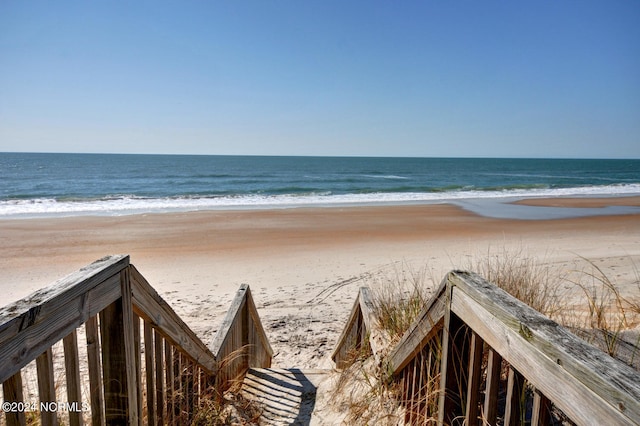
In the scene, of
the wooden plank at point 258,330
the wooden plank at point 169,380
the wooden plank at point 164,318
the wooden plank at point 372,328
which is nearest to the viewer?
the wooden plank at point 164,318

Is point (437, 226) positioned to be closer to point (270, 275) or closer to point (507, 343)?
point (270, 275)

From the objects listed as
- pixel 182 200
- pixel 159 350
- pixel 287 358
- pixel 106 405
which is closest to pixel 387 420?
pixel 159 350

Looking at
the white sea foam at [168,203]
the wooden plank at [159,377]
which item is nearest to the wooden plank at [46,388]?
the wooden plank at [159,377]

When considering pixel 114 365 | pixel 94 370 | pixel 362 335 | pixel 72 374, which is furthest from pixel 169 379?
pixel 362 335

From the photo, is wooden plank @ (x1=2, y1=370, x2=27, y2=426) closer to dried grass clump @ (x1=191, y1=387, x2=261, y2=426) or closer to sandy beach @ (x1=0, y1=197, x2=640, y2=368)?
dried grass clump @ (x1=191, y1=387, x2=261, y2=426)

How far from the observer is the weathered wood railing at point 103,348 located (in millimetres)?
1311

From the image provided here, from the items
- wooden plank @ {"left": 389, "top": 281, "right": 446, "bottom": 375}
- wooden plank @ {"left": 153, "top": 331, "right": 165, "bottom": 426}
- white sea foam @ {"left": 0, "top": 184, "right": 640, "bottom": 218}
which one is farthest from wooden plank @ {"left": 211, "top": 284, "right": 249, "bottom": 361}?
white sea foam @ {"left": 0, "top": 184, "right": 640, "bottom": 218}

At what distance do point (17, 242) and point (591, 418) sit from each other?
1620 centimetres

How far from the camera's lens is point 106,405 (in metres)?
2.00

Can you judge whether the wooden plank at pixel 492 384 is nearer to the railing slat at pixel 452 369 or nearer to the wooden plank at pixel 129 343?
the railing slat at pixel 452 369

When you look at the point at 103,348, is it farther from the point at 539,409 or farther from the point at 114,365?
the point at 539,409

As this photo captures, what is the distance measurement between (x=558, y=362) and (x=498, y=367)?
0.50 metres

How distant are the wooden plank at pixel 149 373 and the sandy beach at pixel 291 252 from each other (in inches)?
148

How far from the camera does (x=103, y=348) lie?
1957 mm
